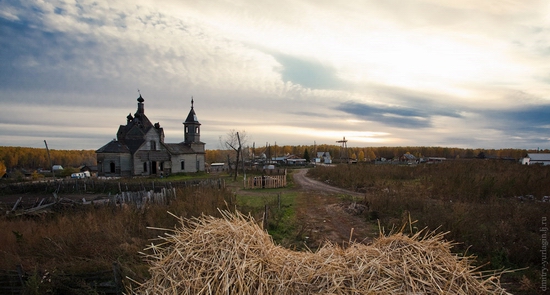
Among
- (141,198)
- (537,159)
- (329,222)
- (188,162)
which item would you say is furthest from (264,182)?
(537,159)

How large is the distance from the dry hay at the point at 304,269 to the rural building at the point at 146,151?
128 feet

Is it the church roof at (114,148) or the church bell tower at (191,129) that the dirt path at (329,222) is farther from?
the church bell tower at (191,129)

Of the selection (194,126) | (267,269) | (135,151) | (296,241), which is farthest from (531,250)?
(194,126)

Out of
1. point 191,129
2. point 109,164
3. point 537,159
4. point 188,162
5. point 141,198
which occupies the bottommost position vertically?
point 537,159

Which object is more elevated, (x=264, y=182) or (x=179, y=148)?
(x=179, y=148)

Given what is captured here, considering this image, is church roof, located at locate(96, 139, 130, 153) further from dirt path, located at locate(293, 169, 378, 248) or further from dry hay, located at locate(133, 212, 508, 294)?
dry hay, located at locate(133, 212, 508, 294)

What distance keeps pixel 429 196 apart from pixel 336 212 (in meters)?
7.21

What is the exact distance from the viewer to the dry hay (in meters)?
2.57

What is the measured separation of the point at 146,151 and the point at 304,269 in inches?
1604

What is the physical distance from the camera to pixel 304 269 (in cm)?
279

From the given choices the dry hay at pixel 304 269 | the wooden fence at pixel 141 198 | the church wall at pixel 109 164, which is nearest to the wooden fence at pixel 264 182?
the wooden fence at pixel 141 198

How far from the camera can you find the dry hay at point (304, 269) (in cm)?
257

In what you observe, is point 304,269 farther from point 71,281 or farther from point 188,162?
point 188,162

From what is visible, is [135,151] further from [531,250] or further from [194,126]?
[531,250]
